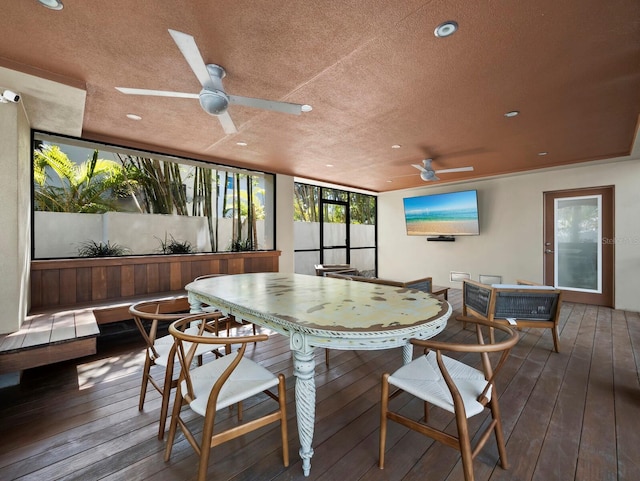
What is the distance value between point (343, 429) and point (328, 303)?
30.8 inches

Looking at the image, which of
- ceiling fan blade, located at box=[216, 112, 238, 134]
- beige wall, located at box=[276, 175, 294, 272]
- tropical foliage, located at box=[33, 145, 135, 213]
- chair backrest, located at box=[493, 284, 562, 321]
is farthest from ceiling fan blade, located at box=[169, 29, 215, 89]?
beige wall, located at box=[276, 175, 294, 272]

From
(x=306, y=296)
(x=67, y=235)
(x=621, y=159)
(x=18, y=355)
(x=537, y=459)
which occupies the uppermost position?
(x=621, y=159)

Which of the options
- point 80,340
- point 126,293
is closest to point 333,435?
point 80,340

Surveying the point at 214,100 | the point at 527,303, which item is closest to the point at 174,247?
the point at 214,100

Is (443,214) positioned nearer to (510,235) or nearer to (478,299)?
(510,235)

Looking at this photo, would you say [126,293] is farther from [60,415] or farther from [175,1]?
[175,1]

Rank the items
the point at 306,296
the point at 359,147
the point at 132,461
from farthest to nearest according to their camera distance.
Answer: the point at 359,147 < the point at 306,296 < the point at 132,461

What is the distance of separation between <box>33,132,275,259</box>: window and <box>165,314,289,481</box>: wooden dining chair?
3185 millimetres

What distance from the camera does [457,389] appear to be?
1.28m

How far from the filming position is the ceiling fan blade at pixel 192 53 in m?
1.55

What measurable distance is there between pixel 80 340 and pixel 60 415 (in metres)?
0.60

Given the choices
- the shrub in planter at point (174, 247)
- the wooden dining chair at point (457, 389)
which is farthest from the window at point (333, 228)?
the wooden dining chair at point (457, 389)

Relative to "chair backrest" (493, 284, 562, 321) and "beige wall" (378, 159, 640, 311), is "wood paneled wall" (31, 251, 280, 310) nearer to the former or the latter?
"chair backrest" (493, 284, 562, 321)

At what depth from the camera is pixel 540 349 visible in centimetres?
306
